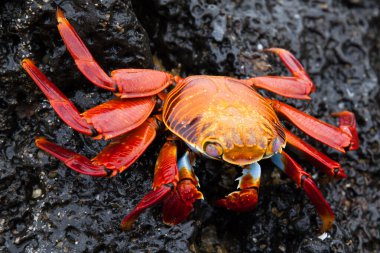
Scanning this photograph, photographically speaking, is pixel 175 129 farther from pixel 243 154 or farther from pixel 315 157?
pixel 315 157

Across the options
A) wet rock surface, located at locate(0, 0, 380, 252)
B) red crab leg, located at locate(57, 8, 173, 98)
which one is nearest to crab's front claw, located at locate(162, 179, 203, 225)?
wet rock surface, located at locate(0, 0, 380, 252)

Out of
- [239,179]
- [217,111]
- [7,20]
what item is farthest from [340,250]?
[7,20]

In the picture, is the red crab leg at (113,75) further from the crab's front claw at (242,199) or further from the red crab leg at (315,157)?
the red crab leg at (315,157)

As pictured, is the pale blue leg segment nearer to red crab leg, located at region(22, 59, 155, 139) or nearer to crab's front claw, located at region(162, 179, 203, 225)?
crab's front claw, located at region(162, 179, 203, 225)

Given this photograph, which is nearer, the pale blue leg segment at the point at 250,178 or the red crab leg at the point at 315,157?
the pale blue leg segment at the point at 250,178

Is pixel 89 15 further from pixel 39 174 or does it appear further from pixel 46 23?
pixel 39 174

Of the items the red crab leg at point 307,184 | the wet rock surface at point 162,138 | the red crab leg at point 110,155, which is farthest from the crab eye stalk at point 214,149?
the red crab leg at point 307,184

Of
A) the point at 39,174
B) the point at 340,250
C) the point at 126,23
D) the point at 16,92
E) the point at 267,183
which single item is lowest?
the point at 340,250
